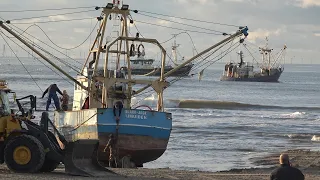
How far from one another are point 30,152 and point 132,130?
729cm

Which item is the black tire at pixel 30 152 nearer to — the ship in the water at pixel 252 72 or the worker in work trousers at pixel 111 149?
the worker in work trousers at pixel 111 149

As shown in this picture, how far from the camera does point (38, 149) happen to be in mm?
16672

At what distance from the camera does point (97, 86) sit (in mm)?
26391

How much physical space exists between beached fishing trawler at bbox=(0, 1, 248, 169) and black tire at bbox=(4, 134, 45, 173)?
22.6 ft

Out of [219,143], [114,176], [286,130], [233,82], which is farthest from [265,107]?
[233,82]

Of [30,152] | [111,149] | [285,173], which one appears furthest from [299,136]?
[285,173]

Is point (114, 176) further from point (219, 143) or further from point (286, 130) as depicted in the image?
point (286, 130)

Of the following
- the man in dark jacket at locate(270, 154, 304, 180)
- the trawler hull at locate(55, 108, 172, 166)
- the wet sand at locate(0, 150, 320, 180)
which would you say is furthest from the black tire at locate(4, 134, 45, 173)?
the trawler hull at locate(55, 108, 172, 166)

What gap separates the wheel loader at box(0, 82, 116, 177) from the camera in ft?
55.1

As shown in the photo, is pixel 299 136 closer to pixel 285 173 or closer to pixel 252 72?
pixel 285 173

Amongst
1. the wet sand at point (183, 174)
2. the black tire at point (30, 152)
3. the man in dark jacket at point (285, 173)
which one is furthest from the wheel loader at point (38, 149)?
the man in dark jacket at point (285, 173)

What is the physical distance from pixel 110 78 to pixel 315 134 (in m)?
18.2

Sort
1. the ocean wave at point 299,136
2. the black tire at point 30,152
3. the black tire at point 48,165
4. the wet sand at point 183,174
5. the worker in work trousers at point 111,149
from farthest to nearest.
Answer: the ocean wave at point 299,136 < the worker in work trousers at point 111,149 < the black tire at point 48,165 < the black tire at point 30,152 < the wet sand at point 183,174

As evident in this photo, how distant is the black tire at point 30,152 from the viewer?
1672 centimetres
